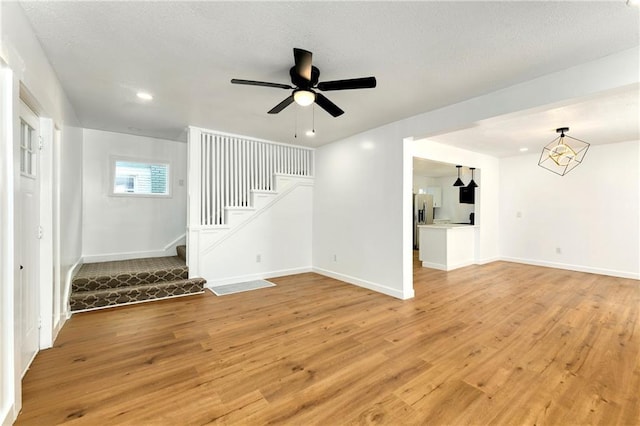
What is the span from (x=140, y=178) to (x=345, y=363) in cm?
510

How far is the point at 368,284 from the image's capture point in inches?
185

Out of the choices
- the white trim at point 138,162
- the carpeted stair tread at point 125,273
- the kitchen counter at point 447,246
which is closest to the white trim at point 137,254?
the carpeted stair tread at point 125,273

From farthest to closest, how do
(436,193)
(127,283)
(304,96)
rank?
(436,193)
(127,283)
(304,96)

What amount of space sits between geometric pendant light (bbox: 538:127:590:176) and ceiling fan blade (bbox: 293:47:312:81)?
5.02m

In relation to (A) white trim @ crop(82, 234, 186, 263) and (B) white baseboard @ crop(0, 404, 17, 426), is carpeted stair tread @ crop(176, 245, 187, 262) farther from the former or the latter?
(B) white baseboard @ crop(0, 404, 17, 426)

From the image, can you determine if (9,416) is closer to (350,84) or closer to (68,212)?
(68,212)

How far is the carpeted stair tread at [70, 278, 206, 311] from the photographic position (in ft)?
11.7

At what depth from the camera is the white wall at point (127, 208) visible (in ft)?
16.1

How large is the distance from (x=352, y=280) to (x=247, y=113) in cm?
325

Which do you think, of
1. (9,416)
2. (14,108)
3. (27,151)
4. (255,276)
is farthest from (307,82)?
Result: (255,276)

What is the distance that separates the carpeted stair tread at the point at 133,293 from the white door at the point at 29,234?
3.51 feet

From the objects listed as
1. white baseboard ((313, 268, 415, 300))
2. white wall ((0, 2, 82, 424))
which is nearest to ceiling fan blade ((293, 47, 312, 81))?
white wall ((0, 2, 82, 424))

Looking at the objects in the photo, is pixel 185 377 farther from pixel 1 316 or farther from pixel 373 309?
pixel 373 309

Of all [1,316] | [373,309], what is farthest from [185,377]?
[373,309]
